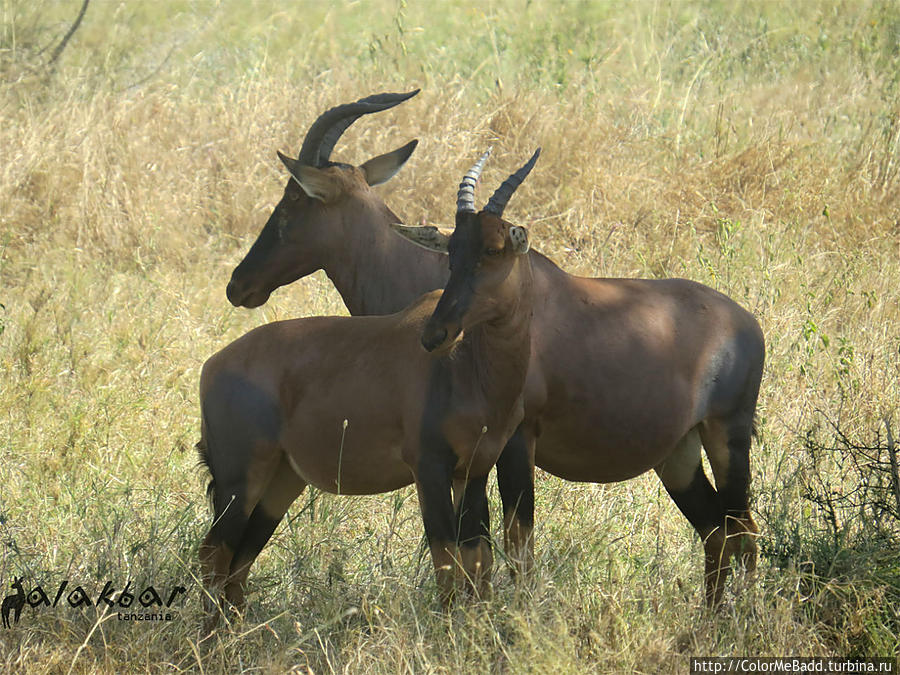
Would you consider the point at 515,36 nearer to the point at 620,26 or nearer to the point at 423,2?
the point at 620,26

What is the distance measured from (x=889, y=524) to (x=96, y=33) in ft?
36.2

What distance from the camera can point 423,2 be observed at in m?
16.1

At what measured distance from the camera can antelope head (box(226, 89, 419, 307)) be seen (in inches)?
243

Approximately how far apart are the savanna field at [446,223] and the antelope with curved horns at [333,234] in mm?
1101

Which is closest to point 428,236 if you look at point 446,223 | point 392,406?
point 392,406

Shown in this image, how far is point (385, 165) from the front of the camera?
6414 mm

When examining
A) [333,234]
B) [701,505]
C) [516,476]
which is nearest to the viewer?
[516,476]

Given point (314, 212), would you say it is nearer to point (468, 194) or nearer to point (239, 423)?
point (239, 423)

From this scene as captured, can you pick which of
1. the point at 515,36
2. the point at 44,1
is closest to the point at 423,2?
the point at 515,36

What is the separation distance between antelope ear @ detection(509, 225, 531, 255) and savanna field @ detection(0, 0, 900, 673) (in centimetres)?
132

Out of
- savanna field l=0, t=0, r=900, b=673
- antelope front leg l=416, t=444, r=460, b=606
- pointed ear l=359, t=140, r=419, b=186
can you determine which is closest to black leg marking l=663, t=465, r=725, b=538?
savanna field l=0, t=0, r=900, b=673

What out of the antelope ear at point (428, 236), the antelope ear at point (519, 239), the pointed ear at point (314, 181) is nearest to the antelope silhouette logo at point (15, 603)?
the antelope ear at point (428, 236)

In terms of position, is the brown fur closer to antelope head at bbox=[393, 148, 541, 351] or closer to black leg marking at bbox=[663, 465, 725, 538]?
antelope head at bbox=[393, 148, 541, 351]

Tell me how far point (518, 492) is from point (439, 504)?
2.50 feet
